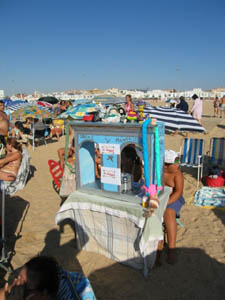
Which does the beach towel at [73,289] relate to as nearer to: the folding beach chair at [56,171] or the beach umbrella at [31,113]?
the folding beach chair at [56,171]

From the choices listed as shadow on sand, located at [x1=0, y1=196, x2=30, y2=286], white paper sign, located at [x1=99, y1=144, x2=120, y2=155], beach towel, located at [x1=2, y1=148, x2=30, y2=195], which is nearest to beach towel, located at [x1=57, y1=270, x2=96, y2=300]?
white paper sign, located at [x1=99, y1=144, x2=120, y2=155]

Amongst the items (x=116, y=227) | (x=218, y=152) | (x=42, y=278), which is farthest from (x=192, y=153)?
(x=42, y=278)

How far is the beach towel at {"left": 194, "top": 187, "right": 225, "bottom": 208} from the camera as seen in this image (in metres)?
4.59

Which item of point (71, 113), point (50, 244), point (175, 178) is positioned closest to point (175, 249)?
point (175, 178)

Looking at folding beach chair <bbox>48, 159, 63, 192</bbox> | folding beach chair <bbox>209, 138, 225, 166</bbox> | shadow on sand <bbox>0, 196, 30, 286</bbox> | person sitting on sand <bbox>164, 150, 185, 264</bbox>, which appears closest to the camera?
person sitting on sand <bbox>164, 150, 185, 264</bbox>

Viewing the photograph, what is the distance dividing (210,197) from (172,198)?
2.06 m

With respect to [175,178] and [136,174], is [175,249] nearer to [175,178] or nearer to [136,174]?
[175,178]

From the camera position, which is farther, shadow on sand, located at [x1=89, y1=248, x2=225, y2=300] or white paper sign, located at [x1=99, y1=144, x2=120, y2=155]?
white paper sign, located at [x1=99, y1=144, x2=120, y2=155]

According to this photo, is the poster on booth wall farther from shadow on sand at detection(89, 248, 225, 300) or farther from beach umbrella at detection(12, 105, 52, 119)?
beach umbrella at detection(12, 105, 52, 119)

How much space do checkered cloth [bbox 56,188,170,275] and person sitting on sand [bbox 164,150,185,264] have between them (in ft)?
0.55

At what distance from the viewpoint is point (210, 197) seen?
4848 millimetres

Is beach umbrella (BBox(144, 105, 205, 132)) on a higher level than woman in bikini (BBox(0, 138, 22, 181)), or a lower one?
higher

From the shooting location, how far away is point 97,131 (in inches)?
118

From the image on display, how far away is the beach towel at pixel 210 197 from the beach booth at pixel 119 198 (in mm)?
1885
